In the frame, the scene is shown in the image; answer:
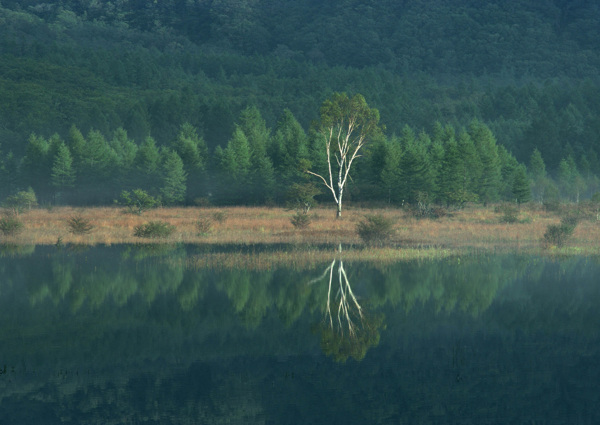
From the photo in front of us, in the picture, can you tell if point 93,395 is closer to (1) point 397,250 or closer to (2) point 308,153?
(1) point 397,250

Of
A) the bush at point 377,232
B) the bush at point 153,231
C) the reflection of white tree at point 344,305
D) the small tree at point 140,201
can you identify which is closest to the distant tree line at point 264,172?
the small tree at point 140,201

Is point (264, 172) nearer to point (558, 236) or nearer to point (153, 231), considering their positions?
point (153, 231)

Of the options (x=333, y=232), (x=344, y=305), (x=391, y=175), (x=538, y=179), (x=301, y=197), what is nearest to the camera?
(x=344, y=305)

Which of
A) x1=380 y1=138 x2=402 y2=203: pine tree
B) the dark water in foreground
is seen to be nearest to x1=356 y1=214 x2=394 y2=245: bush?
the dark water in foreground

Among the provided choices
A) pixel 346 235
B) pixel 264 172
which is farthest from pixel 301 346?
pixel 264 172

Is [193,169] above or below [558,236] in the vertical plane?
above

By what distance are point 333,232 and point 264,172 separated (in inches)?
1890

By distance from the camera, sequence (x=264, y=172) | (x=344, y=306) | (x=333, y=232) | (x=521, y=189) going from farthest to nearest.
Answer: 1. (x=264, y=172)
2. (x=521, y=189)
3. (x=333, y=232)
4. (x=344, y=306)

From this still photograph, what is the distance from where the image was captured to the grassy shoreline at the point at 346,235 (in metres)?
43.8

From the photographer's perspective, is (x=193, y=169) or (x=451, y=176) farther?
(x=193, y=169)

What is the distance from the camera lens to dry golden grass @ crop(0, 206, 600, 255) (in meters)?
47.4

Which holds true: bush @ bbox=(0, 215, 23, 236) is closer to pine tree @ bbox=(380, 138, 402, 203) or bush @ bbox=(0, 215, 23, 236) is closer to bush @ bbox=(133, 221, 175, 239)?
bush @ bbox=(133, 221, 175, 239)

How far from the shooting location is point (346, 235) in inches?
2077

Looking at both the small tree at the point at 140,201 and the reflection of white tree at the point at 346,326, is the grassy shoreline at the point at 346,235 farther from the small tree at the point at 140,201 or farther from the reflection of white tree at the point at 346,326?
the reflection of white tree at the point at 346,326
